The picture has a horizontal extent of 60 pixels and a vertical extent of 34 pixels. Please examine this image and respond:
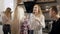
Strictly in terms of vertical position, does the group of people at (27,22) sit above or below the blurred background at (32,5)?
below

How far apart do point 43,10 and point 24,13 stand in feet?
0.76

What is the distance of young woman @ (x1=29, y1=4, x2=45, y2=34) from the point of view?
152 cm

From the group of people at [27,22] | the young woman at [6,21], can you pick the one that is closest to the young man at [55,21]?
the group of people at [27,22]

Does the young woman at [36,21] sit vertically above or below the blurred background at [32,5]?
below

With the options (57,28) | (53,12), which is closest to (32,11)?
(53,12)

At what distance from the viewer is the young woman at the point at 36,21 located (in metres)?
1.52

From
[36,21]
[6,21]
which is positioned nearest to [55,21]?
Answer: [36,21]

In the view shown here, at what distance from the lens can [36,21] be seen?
5.00ft

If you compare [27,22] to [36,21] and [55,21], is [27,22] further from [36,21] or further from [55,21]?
[55,21]

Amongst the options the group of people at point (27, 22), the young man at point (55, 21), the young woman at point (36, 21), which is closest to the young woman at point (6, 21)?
the group of people at point (27, 22)

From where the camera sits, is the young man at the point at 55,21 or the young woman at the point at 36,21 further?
the young woman at the point at 36,21

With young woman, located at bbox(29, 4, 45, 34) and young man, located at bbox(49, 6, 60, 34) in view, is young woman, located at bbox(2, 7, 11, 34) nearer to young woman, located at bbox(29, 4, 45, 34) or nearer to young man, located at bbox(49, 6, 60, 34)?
young woman, located at bbox(29, 4, 45, 34)

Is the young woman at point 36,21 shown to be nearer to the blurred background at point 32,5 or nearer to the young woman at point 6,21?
the blurred background at point 32,5

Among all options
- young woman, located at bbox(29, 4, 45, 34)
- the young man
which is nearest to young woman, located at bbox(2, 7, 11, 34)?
young woman, located at bbox(29, 4, 45, 34)
